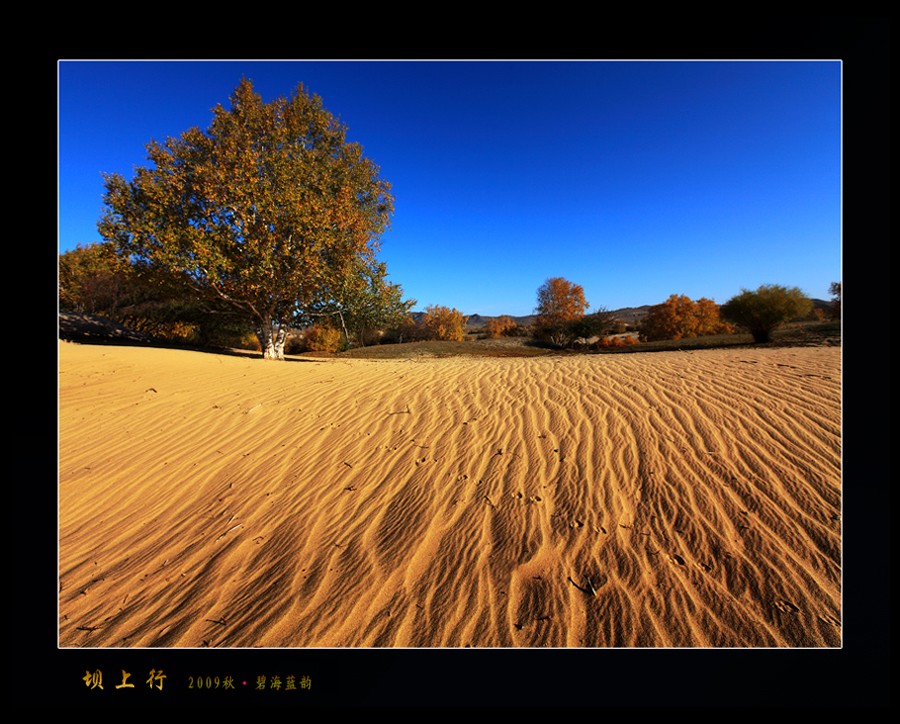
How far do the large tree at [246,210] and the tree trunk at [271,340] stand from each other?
21 cm

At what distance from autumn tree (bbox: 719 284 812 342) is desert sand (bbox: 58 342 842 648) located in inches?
544

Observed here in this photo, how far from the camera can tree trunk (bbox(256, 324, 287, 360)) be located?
13188 mm

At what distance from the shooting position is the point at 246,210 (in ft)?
35.5

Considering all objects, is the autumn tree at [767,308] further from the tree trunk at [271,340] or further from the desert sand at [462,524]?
the tree trunk at [271,340]

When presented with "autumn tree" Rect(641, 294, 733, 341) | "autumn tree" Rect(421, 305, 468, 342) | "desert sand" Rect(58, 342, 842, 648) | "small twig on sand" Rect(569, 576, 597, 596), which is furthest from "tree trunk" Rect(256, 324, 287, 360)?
"autumn tree" Rect(641, 294, 733, 341)

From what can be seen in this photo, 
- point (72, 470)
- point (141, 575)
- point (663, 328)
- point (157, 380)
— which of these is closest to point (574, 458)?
point (141, 575)

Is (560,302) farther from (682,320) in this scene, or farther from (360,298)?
(360,298)

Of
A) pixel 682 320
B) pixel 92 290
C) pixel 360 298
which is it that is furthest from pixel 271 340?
pixel 682 320

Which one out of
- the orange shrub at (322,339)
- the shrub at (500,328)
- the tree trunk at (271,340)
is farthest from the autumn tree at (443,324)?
the tree trunk at (271,340)

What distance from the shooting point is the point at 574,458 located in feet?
10.5

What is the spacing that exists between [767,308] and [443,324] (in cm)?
2577
